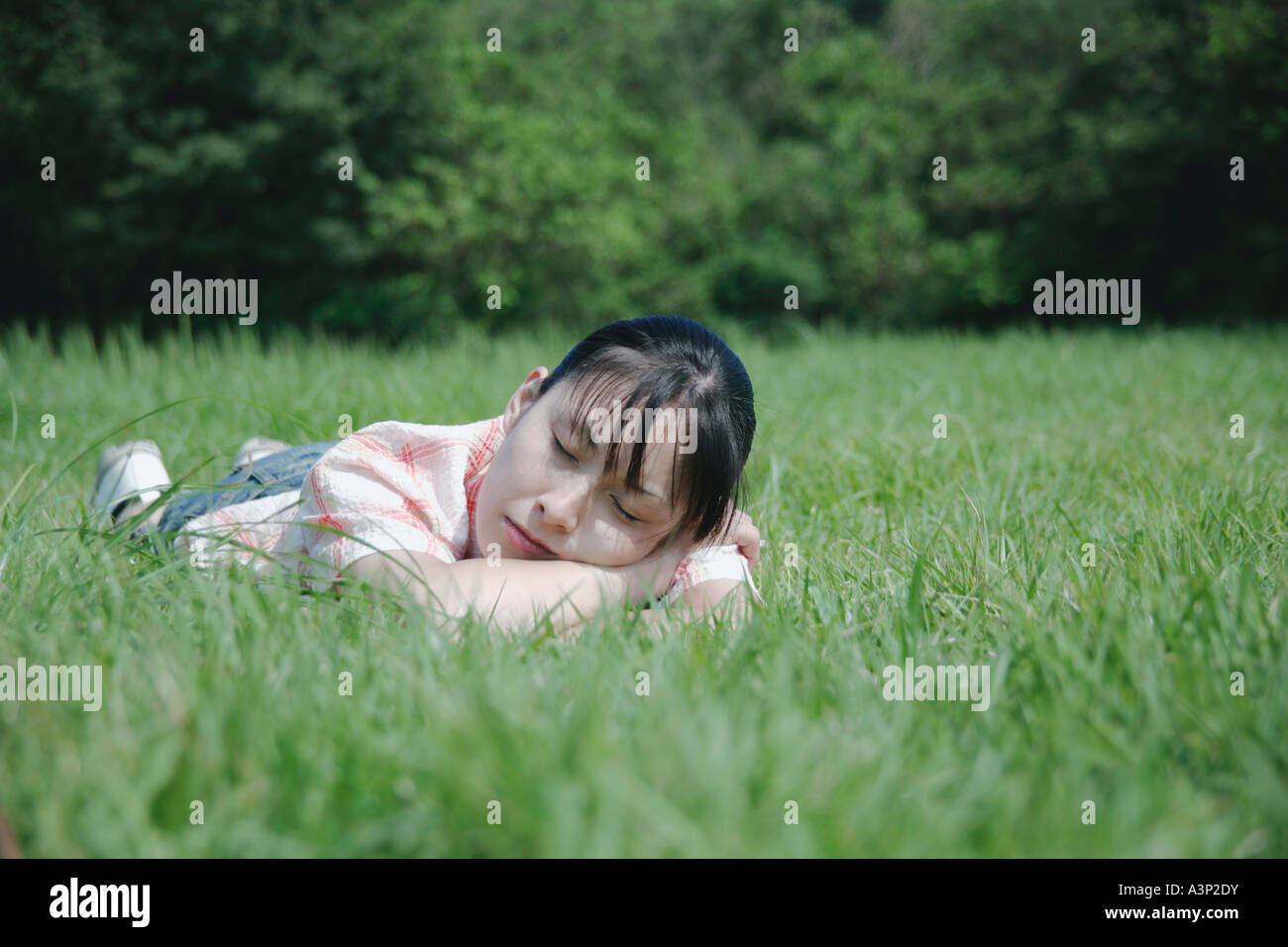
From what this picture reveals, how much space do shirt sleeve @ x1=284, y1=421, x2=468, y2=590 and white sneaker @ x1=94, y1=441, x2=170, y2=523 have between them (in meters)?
0.66

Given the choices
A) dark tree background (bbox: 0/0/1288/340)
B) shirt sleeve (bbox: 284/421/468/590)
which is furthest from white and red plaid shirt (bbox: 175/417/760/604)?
dark tree background (bbox: 0/0/1288/340)

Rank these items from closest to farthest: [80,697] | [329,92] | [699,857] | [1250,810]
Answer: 1. [699,857]
2. [1250,810]
3. [80,697]
4. [329,92]

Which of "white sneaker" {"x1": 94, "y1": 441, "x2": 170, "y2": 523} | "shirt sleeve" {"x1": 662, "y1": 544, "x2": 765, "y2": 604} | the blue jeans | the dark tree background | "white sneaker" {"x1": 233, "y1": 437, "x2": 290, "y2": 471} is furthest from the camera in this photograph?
the dark tree background

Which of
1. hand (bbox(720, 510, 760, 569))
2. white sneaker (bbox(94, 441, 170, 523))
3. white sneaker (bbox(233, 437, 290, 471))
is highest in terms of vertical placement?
white sneaker (bbox(233, 437, 290, 471))

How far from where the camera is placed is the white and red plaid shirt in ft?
4.99

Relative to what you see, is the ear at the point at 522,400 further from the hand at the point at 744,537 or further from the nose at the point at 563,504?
the hand at the point at 744,537

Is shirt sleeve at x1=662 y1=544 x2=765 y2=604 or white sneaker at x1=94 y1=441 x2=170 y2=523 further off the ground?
white sneaker at x1=94 y1=441 x2=170 y2=523

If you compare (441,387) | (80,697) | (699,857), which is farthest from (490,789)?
(441,387)

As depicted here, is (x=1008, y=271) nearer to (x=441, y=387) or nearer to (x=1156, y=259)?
(x=1156, y=259)

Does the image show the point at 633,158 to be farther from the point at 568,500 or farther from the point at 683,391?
the point at 568,500

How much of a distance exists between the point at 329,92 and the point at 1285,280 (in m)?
11.0

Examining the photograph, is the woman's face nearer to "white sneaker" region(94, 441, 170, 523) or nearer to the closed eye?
the closed eye

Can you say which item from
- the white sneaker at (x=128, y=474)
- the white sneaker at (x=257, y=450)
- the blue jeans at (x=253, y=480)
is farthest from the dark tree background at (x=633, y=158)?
the blue jeans at (x=253, y=480)

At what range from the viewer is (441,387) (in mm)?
3609
